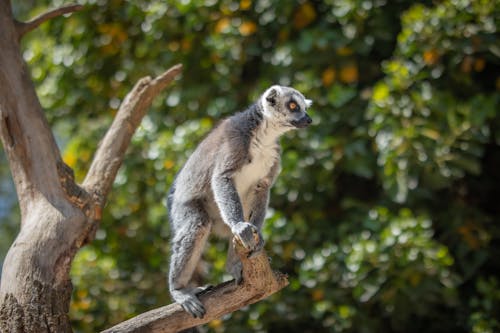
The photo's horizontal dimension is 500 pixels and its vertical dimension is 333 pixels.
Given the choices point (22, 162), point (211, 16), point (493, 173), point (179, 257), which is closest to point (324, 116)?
point (211, 16)

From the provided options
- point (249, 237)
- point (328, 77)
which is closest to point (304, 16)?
point (328, 77)

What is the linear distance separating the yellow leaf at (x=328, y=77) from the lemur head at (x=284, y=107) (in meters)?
1.77

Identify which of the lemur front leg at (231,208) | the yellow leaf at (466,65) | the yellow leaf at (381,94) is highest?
the lemur front leg at (231,208)

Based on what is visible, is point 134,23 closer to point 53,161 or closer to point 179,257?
point 53,161

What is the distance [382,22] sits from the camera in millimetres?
6191

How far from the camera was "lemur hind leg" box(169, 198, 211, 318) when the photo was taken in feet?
12.9

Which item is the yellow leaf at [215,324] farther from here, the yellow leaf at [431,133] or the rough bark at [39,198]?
the yellow leaf at [431,133]

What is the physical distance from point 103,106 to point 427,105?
3458 mm

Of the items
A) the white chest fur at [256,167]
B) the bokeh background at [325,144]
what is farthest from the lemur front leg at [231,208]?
the bokeh background at [325,144]

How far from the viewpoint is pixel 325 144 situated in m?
5.77

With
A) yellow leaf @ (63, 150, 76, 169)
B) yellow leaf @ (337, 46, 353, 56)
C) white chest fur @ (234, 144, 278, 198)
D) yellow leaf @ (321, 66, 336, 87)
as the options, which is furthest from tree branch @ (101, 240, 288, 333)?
yellow leaf @ (63, 150, 76, 169)

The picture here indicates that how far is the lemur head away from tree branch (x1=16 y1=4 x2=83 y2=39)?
62.3 inches

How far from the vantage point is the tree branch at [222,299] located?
3.48 m

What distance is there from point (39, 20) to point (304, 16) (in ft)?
8.89
